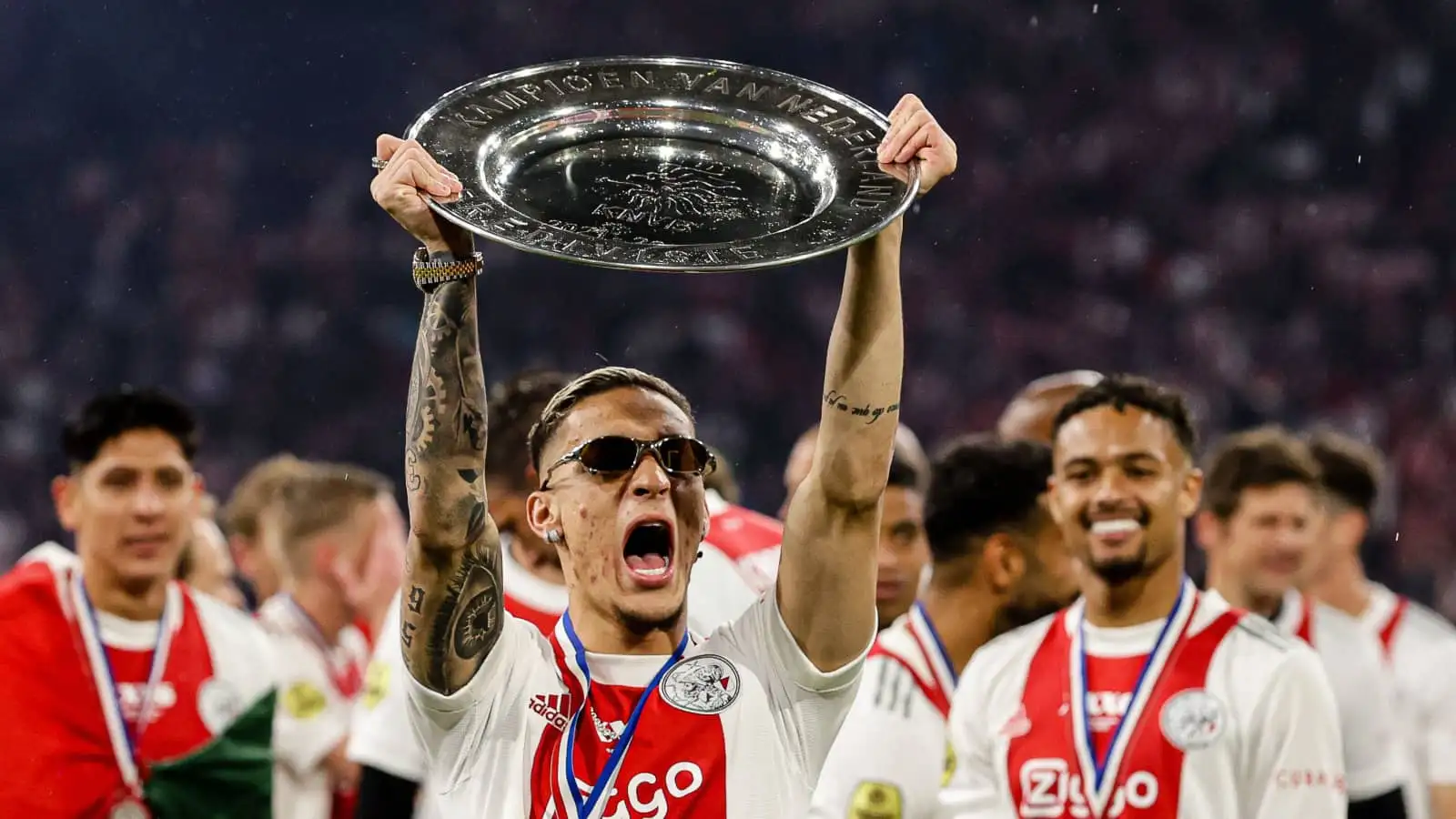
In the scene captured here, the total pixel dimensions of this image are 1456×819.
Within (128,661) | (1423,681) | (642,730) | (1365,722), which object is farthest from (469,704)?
(1423,681)

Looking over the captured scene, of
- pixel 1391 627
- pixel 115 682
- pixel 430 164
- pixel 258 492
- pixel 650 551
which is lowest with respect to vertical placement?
pixel 115 682

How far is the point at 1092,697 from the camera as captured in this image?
4047 millimetres

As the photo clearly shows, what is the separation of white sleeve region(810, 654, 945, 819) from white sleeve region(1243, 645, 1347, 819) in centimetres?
76

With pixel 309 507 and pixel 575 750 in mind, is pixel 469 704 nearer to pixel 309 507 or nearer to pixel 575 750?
pixel 575 750

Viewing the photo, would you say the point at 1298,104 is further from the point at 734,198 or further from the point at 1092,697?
the point at 734,198

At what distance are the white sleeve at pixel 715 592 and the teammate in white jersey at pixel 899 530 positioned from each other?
883 millimetres

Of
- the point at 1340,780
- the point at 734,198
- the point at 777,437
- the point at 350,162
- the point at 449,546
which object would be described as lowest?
the point at 1340,780

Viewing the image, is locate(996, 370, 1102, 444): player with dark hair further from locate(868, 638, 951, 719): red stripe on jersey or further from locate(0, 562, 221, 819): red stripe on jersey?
locate(0, 562, 221, 819): red stripe on jersey

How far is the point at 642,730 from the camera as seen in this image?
261cm

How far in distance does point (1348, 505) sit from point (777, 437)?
5.77 m

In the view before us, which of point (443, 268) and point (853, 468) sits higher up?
point (443, 268)

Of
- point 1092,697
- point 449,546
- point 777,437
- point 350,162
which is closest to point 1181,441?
point 1092,697

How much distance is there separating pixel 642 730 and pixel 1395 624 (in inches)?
156

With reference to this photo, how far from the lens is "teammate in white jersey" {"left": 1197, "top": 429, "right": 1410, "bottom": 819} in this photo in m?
4.96
